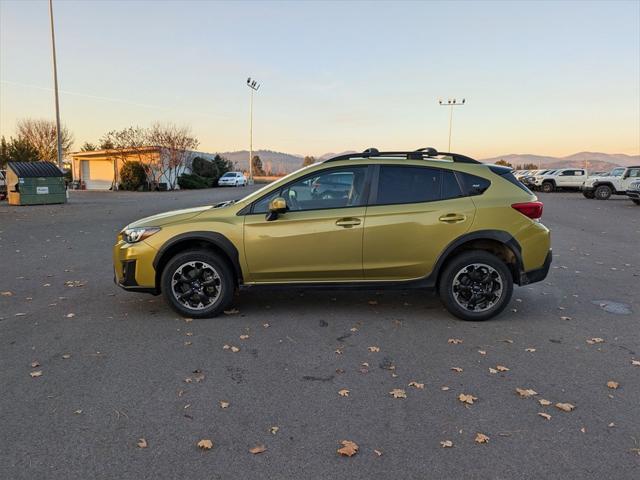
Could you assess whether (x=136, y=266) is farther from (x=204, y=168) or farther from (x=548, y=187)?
(x=204, y=168)

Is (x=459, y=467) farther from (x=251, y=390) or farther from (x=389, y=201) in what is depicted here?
(x=389, y=201)

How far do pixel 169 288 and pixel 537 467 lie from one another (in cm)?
398

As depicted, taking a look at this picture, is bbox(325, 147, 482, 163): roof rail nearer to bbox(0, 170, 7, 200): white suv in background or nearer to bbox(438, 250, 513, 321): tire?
bbox(438, 250, 513, 321): tire

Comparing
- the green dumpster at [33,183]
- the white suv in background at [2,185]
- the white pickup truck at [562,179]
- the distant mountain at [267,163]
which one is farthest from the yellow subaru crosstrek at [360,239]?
the distant mountain at [267,163]

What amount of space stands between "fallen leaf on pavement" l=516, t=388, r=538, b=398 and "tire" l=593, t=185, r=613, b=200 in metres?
29.1

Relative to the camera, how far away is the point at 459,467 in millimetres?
2799

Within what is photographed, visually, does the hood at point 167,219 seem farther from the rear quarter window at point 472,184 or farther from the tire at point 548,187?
the tire at point 548,187

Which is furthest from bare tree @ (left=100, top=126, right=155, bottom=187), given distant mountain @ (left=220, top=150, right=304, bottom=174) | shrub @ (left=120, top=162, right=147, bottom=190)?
distant mountain @ (left=220, top=150, right=304, bottom=174)

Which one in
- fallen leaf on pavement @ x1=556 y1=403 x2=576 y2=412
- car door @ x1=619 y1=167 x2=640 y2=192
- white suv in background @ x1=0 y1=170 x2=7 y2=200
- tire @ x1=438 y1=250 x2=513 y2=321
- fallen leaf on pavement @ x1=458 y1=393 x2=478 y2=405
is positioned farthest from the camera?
car door @ x1=619 y1=167 x2=640 y2=192

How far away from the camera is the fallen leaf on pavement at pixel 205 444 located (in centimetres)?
299

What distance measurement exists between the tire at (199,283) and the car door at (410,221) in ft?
5.17

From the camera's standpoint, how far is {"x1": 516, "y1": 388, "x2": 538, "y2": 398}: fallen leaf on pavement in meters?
3.68

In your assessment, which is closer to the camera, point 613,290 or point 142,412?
point 142,412

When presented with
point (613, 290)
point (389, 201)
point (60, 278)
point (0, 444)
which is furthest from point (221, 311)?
point (613, 290)
